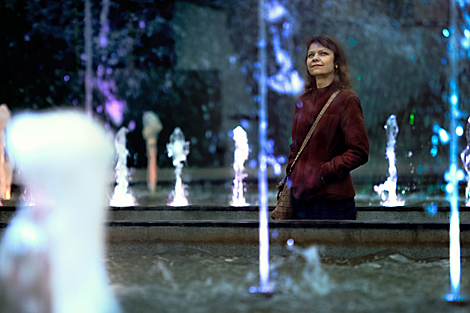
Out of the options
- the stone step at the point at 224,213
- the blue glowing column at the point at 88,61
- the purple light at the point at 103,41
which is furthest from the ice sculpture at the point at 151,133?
the stone step at the point at 224,213

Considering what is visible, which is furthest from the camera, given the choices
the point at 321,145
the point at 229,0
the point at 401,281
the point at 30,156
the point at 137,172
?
the point at 229,0

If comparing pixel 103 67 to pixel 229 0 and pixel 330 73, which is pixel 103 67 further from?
pixel 330 73

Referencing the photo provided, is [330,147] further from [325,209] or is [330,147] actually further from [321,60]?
[321,60]

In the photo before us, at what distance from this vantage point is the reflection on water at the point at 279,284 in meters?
2.17

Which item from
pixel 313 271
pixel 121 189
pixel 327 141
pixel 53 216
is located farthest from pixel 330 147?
pixel 121 189

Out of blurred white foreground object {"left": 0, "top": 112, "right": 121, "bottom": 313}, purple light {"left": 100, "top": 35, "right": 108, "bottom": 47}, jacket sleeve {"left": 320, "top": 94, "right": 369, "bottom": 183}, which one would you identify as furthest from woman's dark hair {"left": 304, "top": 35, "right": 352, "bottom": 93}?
purple light {"left": 100, "top": 35, "right": 108, "bottom": 47}

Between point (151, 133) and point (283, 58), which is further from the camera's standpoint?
point (151, 133)

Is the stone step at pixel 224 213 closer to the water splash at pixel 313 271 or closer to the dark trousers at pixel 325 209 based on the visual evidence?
the dark trousers at pixel 325 209

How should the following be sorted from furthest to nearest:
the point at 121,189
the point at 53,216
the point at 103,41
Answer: the point at 103,41
the point at 121,189
the point at 53,216

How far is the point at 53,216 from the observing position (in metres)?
1.72

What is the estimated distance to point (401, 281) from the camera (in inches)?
98.0

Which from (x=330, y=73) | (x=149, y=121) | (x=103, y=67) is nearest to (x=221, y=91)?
(x=149, y=121)

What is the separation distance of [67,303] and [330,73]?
1.84m

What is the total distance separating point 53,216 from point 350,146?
161cm
